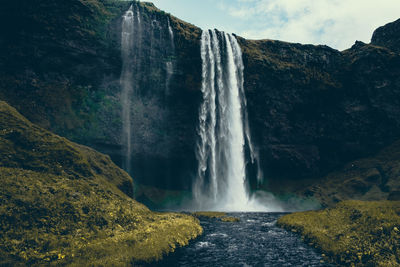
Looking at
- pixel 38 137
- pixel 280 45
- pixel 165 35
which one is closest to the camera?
pixel 38 137

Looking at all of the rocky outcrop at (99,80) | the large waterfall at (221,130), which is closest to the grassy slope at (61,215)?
the rocky outcrop at (99,80)

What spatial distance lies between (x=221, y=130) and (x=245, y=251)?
3899 centimetres

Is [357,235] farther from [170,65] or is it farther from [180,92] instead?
[170,65]

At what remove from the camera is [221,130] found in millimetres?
55594

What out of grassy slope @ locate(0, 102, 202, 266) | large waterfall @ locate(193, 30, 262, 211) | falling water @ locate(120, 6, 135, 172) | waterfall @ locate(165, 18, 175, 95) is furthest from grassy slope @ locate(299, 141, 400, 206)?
grassy slope @ locate(0, 102, 202, 266)

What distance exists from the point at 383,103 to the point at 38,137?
6864 centimetres

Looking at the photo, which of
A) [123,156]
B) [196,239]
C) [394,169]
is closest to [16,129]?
[196,239]

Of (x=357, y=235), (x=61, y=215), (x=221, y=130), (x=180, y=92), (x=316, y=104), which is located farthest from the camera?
(x=316, y=104)

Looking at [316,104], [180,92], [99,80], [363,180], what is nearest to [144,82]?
[180,92]

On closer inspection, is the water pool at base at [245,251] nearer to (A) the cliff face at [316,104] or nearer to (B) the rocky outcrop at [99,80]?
(B) the rocky outcrop at [99,80]

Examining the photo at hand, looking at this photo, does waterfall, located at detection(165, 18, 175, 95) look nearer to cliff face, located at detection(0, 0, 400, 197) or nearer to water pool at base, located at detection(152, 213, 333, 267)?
cliff face, located at detection(0, 0, 400, 197)

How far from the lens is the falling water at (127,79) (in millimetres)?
49625

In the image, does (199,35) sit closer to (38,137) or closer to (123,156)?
(123,156)

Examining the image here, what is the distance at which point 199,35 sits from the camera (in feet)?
182
